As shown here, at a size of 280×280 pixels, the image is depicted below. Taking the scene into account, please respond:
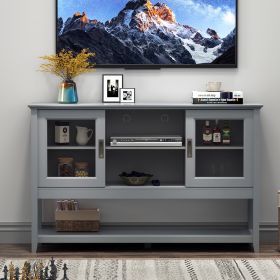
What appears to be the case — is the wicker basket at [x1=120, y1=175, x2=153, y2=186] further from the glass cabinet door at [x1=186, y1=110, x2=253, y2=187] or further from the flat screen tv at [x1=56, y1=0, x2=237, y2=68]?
the flat screen tv at [x1=56, y1=0, x2=237, y2=68]

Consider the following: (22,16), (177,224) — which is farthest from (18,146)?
(177,224)

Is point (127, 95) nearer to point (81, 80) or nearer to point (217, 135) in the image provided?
point (81, 80)

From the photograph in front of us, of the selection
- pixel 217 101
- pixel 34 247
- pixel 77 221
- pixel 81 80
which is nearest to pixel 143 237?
pixel 77 221

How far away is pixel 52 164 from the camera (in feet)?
12.7

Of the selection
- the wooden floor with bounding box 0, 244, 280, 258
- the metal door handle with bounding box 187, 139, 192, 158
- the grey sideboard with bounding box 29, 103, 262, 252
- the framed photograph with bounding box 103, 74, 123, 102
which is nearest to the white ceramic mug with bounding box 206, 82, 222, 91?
the grey sideboard with bounding box 29, 103, 262, 252

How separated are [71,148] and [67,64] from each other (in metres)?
0.51

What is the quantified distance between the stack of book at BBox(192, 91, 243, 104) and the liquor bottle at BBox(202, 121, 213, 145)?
13cm

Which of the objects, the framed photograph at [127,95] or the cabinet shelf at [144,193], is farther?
the framed photograph at [127,95]

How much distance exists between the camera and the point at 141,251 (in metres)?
3.92

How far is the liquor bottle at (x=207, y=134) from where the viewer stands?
12.7 ft

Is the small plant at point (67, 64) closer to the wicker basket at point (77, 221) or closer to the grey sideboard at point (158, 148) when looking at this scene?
the grey sideboard at point (158, 148)

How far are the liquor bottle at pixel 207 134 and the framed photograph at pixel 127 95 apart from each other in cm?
47

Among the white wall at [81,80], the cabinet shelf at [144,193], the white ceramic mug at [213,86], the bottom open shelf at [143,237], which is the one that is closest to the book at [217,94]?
the white ceramic mug at [213,86]

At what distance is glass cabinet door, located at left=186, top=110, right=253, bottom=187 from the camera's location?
3.85 metres
